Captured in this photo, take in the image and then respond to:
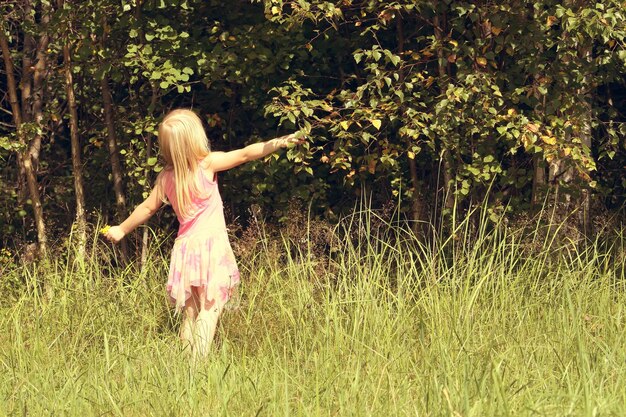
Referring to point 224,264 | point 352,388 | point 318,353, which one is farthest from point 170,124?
point 352,388

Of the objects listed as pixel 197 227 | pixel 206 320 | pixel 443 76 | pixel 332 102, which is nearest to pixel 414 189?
pixel 332 102

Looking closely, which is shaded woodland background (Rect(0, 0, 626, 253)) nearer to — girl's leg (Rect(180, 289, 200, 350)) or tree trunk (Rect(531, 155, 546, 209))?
tree trunk (Rect(531, 155, 546, 209))

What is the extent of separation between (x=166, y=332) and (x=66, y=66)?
2.82 m

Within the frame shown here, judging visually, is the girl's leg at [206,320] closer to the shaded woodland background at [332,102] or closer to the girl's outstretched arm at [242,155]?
the girl's outstretched arm at [242,155]

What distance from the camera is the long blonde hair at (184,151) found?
17.6 ft

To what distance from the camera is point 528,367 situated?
4.50m

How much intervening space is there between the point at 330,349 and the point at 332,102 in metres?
2.96

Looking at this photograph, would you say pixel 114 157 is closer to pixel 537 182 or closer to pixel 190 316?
pixel 190 316

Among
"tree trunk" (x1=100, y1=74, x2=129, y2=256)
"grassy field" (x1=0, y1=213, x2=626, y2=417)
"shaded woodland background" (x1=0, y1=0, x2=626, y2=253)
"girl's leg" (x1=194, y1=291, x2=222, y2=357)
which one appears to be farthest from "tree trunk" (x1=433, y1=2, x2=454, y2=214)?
"tree trunk" (x1=100, y1=74, x2=129, y2=256)

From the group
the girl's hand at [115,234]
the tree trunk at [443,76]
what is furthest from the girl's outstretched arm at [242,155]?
the tree trunk at [443,76]

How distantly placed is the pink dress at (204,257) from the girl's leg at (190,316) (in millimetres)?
44

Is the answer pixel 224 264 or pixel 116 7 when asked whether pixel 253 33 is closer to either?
pixel 116 7

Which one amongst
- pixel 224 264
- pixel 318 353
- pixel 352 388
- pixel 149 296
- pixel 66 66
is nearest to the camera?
pixel 352 388

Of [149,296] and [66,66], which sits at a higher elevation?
[66,66]
